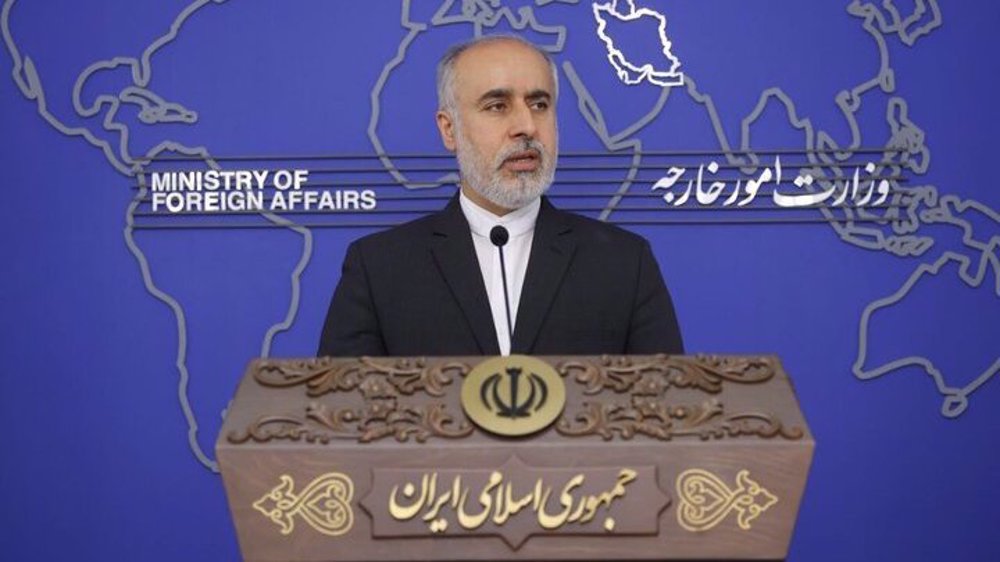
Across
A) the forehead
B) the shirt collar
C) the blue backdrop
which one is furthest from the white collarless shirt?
the blue backdrop

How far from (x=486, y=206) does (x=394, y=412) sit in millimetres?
937

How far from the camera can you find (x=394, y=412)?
1740mm

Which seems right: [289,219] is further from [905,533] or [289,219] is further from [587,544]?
[587,544]

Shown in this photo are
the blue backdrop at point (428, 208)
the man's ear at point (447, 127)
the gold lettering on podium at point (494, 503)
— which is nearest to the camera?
the gold lettering on podium at point (494, 503)

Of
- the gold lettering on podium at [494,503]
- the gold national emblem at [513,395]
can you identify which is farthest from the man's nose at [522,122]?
the gold lettering on podium at [494,503]

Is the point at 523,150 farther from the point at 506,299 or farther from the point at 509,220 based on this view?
the point at 506,299

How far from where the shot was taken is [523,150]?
8.25ft

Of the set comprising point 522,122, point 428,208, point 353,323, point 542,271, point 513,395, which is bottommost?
point 428,208

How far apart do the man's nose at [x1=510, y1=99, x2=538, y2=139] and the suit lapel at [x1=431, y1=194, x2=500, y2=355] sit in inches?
7.8

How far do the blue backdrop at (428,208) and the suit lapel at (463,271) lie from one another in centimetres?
112

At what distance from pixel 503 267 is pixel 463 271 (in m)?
0.15

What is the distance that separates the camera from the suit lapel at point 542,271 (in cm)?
244

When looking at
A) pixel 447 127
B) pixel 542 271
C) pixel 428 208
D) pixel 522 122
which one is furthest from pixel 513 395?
pixel 428 208

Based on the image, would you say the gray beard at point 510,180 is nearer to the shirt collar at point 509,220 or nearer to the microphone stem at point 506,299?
the shirt collar at point 509,220
